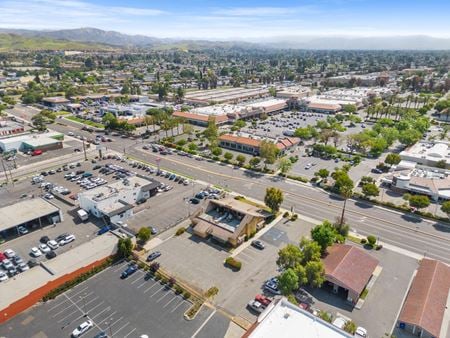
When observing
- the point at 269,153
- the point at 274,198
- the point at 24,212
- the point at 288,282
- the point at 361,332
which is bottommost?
the point at 361,332

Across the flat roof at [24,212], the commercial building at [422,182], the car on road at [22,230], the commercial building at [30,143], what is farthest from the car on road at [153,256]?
the commercial building at [30,143]

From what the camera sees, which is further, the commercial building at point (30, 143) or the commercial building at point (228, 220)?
→ the commercial building at point (30, 143)

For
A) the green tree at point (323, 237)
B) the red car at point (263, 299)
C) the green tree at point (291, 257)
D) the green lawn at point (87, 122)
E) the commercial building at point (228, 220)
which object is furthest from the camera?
the green lawn at point (87, 122)

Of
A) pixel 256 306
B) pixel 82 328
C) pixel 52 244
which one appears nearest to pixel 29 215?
pixel 52 244

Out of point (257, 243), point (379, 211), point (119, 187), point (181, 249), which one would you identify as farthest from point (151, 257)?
point (379, 211)

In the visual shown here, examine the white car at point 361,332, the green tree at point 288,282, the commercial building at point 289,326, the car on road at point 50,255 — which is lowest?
the car on road at point 50,255

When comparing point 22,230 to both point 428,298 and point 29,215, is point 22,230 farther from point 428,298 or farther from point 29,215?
point 428,298

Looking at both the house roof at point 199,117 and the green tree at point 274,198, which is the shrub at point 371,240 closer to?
the green tree at point 274,198
